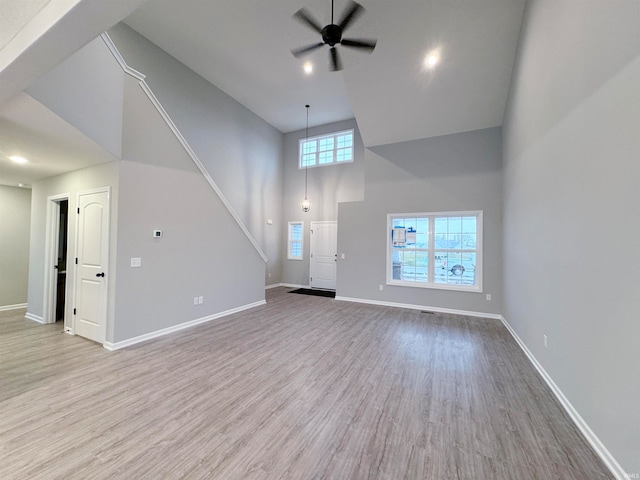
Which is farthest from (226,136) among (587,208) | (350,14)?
(587,208)

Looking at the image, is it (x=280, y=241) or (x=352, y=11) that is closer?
(x=352, y=11)

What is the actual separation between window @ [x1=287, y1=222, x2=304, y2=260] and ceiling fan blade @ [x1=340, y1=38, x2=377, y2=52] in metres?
5.94

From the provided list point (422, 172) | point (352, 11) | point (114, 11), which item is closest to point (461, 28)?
point (352, 11)

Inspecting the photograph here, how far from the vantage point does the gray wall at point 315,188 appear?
7709 millimetres

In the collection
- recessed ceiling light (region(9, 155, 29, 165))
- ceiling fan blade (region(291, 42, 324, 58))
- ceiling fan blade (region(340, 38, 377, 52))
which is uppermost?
ceiling fan blade (region(291, 42, 324, 58))

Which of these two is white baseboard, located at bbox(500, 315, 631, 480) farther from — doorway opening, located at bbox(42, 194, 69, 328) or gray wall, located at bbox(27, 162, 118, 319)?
doorway opening, located at bbox(42, 194, 69, 328)

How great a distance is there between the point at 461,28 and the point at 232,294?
224 inches

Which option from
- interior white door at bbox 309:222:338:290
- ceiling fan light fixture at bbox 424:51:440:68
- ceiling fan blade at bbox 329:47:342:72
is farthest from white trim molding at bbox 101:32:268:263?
ceiling fan light fixture at bbox 424:51:440:68

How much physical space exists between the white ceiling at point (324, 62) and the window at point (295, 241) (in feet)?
12.1

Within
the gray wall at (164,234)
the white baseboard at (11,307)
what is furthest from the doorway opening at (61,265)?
the gray wall at (164,234)

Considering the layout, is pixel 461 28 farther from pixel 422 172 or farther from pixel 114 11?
pixel 114 11

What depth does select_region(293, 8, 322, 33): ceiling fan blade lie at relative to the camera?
2.63 m

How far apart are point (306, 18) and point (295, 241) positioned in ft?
21.2

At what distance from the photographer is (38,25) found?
160 centimetres
